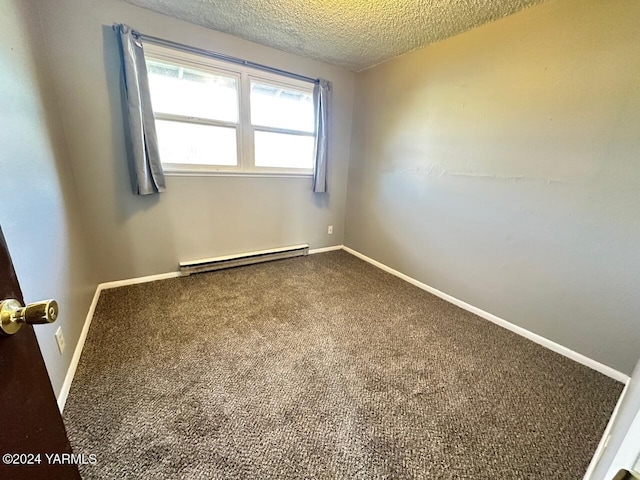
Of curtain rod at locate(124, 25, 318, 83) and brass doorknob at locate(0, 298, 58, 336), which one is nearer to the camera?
brass doorknob at locate(0, 298, 58, 336)

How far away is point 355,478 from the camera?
3.49ft

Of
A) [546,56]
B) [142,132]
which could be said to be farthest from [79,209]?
[546,56]

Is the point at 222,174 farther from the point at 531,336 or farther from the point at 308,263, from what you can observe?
the point at 531,336

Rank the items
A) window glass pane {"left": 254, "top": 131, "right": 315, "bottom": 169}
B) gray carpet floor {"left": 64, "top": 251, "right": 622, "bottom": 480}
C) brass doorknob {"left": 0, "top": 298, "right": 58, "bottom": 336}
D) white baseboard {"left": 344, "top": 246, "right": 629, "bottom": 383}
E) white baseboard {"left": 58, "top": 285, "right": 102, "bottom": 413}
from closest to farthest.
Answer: brass doorknob {"left": 0, "top": 298, "right": 58, "bottom": 336} → gray carpet floor {"left": 64, "top": 251, "right": 622, "bottom": 480} → white baseboard {"left": 58, "top": 285, "right": 102, "bottom": 413} → white baseboard {"left": 344, "top": 246, "right": 629, "bottom": 383} → window glass pane {"left": 254, "top": 131, "right": 315, "bottom": 169}

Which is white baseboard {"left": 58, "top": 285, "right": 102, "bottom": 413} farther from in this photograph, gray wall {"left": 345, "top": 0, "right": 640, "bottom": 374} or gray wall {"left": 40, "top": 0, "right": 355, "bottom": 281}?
gray wall {"left": 345, "top": 0, "right": 640, "bottom": 374}

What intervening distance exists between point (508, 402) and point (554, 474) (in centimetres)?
35

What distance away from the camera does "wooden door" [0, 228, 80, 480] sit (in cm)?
47

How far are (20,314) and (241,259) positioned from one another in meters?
2.52

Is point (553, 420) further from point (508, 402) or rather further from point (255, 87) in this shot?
point (255, 87)

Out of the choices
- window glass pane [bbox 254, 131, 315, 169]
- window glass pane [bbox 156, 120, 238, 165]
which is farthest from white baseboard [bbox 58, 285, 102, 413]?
window glass pane [bbox 254, 131, 315, 169]

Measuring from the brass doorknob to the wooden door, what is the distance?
0.07 feet

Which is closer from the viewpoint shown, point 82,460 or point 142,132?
point 82,460

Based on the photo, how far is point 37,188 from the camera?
4.50ft

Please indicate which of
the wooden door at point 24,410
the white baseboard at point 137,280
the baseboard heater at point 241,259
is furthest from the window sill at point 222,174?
the wooden door at point 24,410
